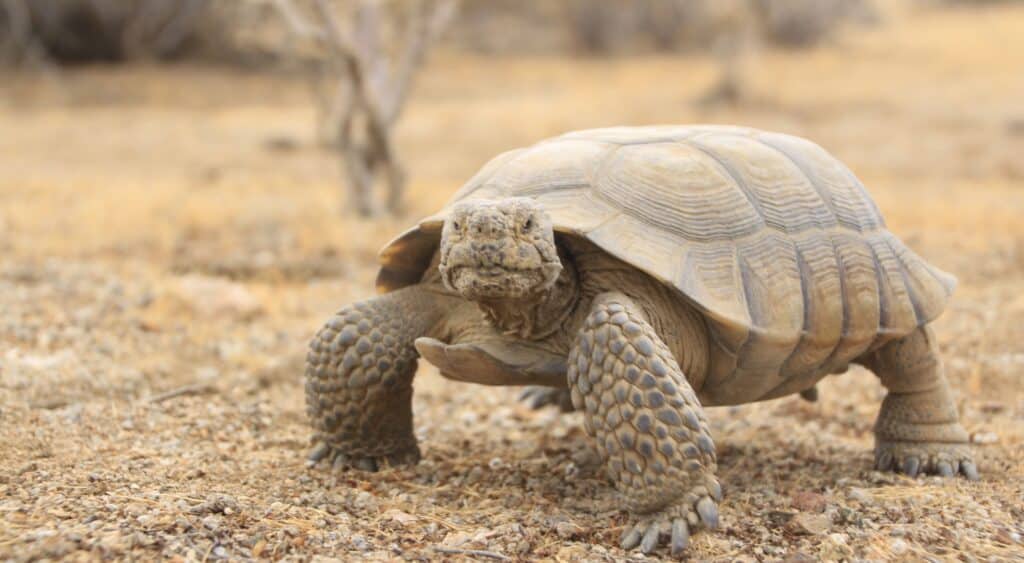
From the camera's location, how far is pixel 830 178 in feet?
10.3

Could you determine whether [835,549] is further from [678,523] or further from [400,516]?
[400,516]

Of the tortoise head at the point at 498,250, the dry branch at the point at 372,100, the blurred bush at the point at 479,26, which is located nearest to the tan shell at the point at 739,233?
the tortoise head at the point at 498,250

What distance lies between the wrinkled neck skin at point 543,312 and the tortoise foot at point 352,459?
70 cm

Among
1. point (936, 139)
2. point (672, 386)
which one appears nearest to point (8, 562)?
point (672, 386)

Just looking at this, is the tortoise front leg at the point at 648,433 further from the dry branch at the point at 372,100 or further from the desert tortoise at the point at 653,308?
the dry branch at the point at 372,100

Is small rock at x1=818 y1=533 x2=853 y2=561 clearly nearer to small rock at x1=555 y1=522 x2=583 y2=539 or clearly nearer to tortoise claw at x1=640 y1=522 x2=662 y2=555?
tortoise claw at x1=640 y1=522 x2=662 y2=555

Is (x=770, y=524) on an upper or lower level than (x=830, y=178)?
lower

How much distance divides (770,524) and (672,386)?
0.51m

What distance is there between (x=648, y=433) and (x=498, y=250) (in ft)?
1.84

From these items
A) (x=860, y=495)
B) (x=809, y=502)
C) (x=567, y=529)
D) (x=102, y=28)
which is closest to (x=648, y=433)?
(x=567, y=529)

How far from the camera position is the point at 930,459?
3186mm

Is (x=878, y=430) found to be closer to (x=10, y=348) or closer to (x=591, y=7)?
(x=10, y=348)

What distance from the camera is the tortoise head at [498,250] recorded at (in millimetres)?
2391

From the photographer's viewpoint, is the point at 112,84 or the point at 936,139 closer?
the point at 936,139
